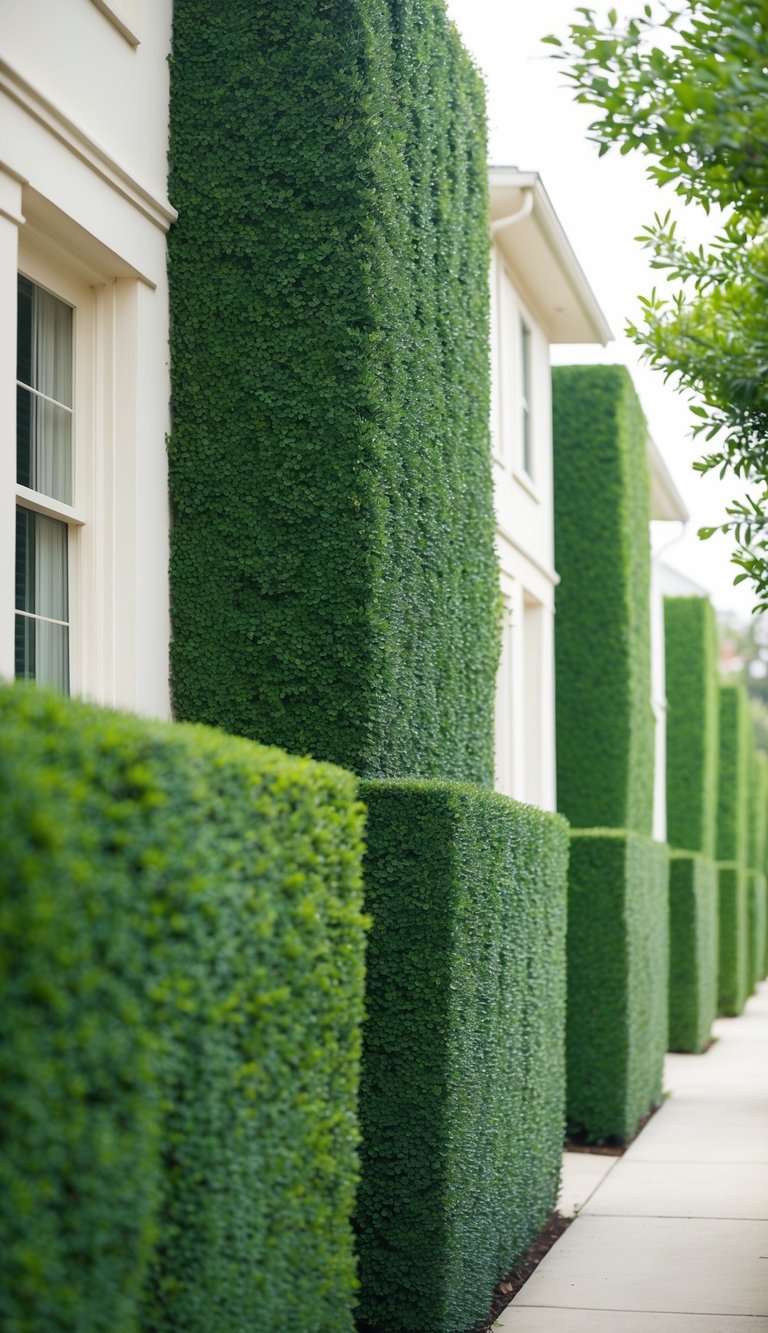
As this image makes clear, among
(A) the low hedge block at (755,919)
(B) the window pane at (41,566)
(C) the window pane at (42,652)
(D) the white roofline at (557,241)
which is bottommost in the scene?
(A) the low hedge block at (755,919)

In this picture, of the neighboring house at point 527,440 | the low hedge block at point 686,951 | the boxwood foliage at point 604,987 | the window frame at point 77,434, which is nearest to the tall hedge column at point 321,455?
the window frame at point 77,434

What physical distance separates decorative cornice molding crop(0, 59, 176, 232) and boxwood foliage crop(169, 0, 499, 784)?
0.75 feet

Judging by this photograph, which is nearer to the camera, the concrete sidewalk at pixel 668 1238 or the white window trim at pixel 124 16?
the white window trim at pixel 124 16

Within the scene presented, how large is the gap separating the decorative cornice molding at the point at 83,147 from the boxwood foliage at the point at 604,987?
7.02 metres

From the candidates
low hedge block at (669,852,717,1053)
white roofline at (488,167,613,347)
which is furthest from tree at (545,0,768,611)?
low hedge block at (669,852,717,1053)

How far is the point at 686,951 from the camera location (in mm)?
18656

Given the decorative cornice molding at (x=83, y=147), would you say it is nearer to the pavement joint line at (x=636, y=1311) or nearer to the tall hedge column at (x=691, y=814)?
the pavement joint line at (x=636, y=1311)

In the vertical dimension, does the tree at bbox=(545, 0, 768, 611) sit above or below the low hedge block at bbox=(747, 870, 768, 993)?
above

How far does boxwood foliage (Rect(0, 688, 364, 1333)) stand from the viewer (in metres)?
2.92

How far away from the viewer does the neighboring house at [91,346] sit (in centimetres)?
639

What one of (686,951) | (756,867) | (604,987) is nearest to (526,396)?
(604,987)

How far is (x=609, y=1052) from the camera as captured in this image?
41.2ft

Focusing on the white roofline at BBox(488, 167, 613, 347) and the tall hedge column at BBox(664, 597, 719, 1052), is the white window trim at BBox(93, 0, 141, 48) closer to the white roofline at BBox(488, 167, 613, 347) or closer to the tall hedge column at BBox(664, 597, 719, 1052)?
the white roofline at BBox(488, 167, 613, 347)

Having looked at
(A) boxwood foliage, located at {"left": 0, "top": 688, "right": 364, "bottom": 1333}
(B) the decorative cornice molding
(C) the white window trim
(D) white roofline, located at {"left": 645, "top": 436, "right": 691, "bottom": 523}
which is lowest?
(A) boxwood foliage, located at {"left": 0, "top": 688, "right": 364, "bottom": 1333}
